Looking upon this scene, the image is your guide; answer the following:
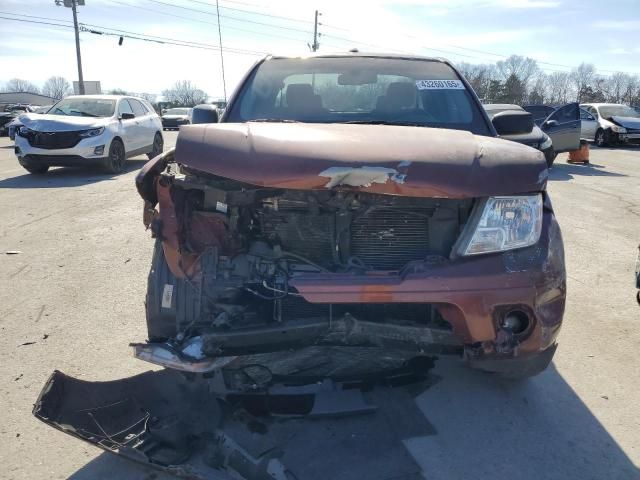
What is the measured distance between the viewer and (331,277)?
7.18ft

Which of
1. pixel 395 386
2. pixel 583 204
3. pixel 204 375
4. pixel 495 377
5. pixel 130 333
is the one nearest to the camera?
pixel 204 375

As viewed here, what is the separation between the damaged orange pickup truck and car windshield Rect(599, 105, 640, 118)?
20257 millimetres

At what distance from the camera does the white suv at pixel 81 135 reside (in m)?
10.2

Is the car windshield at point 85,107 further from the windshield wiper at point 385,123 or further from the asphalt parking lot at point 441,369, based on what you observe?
the windshield wiper at point 385,123

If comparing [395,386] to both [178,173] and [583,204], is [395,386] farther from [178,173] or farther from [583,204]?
[583,204]

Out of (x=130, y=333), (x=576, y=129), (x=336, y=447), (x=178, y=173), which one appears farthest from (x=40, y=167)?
(x=576, y=129)

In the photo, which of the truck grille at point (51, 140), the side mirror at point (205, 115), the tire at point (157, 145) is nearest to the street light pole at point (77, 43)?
the tire at point (157, 145)

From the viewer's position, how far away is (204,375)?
263 centimetres

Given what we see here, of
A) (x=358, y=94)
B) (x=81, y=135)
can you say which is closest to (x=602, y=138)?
(x=81, y=135)

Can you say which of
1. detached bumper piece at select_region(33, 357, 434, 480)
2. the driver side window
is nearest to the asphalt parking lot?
detached bumper piece at select_region(33, 357, 434, 480)

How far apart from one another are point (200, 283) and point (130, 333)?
144 cm

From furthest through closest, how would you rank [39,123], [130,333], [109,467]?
1. [39,123]
2. [130,333]
3. [109,467]

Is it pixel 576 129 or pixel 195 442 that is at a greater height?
pixel 576 129

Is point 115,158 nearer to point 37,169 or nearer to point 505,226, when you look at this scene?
point 37,169
